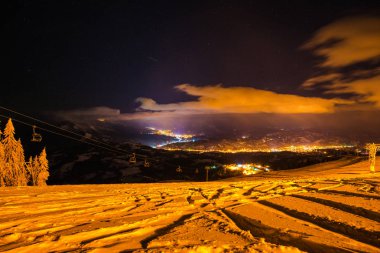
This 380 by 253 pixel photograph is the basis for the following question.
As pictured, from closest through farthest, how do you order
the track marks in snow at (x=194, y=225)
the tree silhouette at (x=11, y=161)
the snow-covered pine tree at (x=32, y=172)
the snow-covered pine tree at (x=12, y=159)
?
the track marks in snow at (x=194, y=225) < the tree silhouette at (x=11, y=161) < the snow-covered pine tree at (x=12, y=159) < the snow-covered pine tree at (x=32, y=172)

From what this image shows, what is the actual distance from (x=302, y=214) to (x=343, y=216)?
47.3 inches

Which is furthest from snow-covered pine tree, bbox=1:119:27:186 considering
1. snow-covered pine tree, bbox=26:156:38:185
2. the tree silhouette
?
snow-covered pine tree, bbox=26:156:38:185

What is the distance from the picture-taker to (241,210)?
1088 centimetres

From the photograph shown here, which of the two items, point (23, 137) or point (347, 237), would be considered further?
point (23, 137)

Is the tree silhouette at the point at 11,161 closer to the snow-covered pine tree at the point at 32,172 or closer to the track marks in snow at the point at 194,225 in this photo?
the snow-covered pine tree at the point at 32,172

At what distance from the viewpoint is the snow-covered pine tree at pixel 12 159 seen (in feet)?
135

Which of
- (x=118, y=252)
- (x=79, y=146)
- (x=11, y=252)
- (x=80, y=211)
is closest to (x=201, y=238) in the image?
(x=118, y=252)

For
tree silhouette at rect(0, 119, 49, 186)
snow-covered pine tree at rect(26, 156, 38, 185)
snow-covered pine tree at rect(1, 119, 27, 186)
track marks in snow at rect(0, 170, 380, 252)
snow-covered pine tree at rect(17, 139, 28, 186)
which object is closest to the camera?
track marks in snow at rect(0, 170, 380, 252)

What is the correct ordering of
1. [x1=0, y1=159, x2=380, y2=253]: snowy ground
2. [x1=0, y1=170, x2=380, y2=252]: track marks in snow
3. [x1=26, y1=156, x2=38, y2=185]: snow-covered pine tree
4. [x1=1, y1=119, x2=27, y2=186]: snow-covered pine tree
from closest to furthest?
[x1=0, y1=159, x2=380, y2=253]: snowy ground → [x1=0, y1=170, x2=380, y2=252]: track marks in snow → [x1=1, y1=119, x2=27, y2=186]: snow-covered pine tree → [x1=26, y1=156, x2=38, y2=185]: snow-covered pine tree

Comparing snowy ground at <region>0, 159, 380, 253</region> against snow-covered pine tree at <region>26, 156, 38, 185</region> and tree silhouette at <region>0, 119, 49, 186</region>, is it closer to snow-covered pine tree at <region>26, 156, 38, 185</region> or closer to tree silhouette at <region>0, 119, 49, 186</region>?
tree silhouette at <region>0, 119, 49, 186</region>

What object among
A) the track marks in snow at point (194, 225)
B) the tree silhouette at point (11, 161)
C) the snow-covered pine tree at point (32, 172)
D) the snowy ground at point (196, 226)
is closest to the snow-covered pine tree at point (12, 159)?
A: the tree silhouette at point (11, 161)

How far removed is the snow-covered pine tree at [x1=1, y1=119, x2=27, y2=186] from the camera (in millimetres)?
41000

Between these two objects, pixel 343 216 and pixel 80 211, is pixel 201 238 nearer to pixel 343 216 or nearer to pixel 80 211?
pixel 343 216

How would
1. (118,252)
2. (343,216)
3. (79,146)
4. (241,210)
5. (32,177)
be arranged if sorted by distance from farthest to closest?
(79,146), (32,177), (241,210), (343,216), (118,252)
